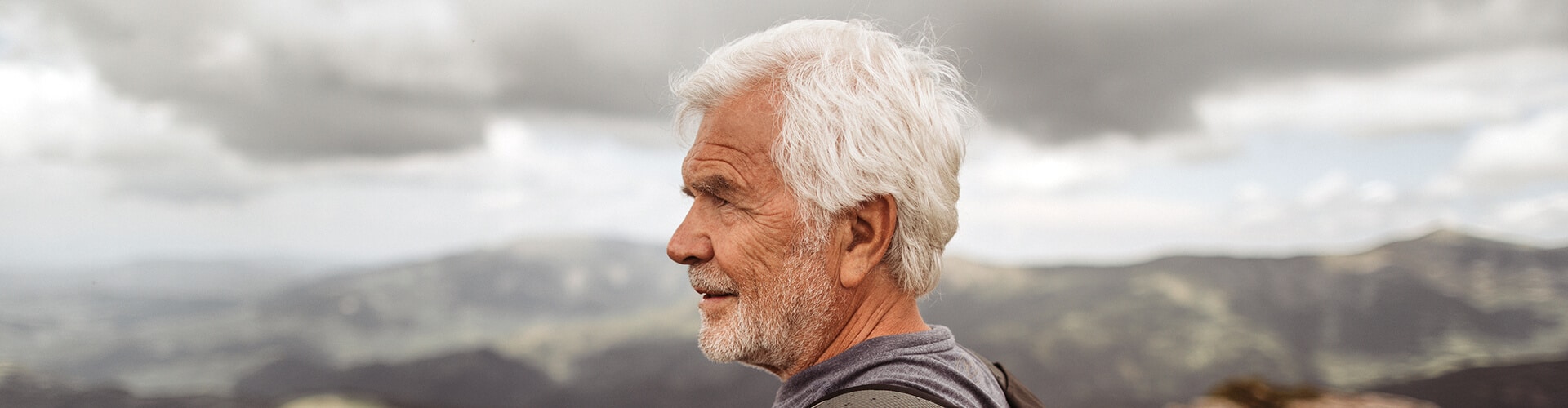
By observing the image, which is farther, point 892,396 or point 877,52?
point 877,52

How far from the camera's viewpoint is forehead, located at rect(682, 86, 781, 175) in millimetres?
1712

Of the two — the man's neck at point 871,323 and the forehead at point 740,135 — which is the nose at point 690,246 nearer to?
the forehead at point 740,135

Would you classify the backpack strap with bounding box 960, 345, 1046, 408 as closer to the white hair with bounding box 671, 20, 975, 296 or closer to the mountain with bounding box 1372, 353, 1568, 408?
the white hair with bounding box 671, 20, 975, 296

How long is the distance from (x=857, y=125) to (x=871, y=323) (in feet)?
1.49

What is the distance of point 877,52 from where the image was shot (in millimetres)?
1794

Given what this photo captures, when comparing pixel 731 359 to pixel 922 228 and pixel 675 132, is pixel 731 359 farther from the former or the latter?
pixel 675 132

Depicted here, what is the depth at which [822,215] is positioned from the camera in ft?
5.52

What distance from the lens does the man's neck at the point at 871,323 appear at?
1.76 meters

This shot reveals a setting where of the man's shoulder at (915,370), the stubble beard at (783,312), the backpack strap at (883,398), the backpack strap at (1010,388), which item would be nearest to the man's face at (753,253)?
the stubble beard at (783,312)

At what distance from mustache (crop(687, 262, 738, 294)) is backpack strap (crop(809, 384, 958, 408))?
36 cm

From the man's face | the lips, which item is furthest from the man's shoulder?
the lips

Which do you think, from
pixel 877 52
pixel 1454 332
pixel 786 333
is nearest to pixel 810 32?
pixel 877 52

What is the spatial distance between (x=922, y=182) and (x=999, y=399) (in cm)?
54

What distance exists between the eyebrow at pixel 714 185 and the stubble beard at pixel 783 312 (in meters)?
0.16
